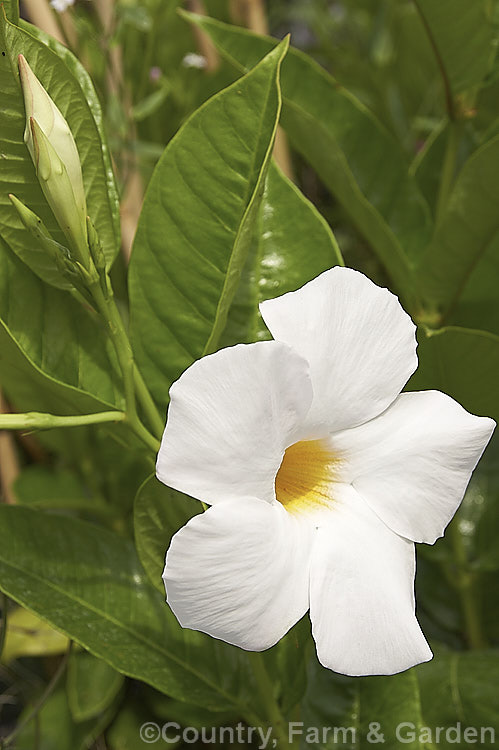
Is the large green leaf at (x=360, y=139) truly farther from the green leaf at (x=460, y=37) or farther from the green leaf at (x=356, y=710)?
the green leaf at (x=356, y=710)

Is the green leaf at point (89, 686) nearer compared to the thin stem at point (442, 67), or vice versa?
the thin stem at point (442, 67)

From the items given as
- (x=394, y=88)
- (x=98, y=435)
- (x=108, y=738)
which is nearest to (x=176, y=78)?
(x=394, y=88)

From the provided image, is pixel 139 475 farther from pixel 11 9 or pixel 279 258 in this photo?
pixel 11 9

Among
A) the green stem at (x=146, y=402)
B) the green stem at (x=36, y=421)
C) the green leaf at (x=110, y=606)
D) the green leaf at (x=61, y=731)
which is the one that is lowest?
the green leaf at (x=61, y=731)

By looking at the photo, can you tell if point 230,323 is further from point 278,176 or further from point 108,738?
point 108,738

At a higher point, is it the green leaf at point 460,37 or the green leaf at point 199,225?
the green leaf at point 460,37

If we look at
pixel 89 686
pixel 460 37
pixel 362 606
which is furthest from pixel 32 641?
pixel 460 37

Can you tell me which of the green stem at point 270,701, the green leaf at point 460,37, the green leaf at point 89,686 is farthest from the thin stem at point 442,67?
the green leaf at point 89,686
